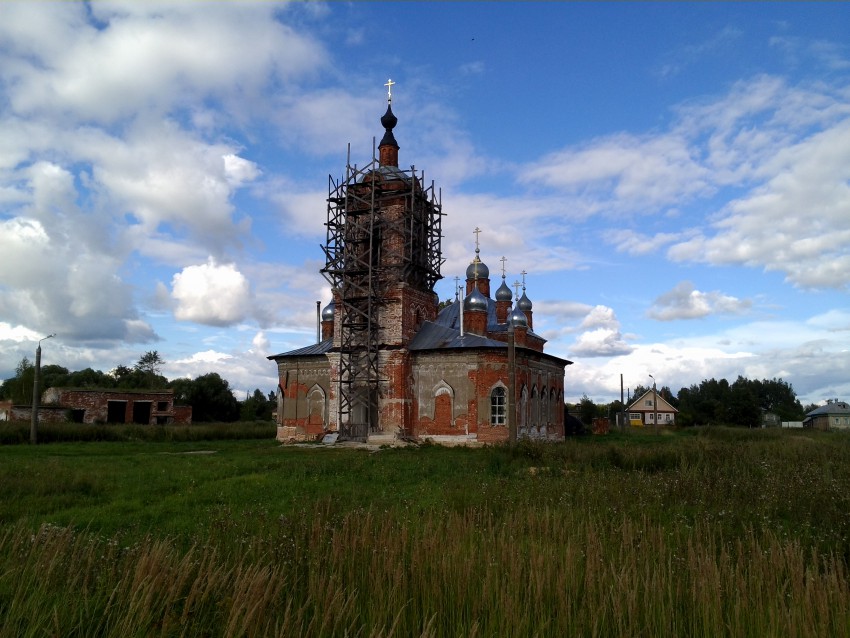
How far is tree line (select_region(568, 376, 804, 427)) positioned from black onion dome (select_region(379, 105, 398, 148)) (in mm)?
31822

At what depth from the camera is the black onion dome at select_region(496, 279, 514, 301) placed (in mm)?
37094

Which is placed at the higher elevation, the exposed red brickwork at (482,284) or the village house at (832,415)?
the exposed red brickwork at (482,284)

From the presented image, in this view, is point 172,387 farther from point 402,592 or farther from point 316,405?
point 402,592

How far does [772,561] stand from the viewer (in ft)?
15.9

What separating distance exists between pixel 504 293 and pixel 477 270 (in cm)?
234

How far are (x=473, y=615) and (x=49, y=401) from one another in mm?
44833

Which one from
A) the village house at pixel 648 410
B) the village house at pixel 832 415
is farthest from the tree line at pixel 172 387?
the village house at pixel 832 415

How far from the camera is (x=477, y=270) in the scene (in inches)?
1499

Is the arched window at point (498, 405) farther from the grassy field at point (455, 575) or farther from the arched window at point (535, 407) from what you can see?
the grassy field at point (455, 575)

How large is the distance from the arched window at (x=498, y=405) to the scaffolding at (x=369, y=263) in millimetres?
5363

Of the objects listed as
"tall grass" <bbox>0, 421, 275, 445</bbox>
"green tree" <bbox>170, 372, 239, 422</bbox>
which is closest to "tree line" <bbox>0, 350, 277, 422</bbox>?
"green tree" <bbox>170, 372, 239, 422</bbox>

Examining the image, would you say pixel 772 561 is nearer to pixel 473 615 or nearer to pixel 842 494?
pixel 473 615

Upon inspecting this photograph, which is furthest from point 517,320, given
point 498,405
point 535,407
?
point 498,405

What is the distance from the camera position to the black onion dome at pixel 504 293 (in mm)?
37094
